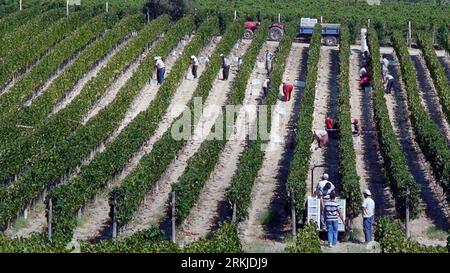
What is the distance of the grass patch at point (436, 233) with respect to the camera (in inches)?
872

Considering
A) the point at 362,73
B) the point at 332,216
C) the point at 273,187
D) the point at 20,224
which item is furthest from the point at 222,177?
the point at 362,73

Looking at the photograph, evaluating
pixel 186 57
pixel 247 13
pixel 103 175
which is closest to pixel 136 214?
pixel 103 175

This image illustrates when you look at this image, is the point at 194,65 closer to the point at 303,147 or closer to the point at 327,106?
the point at 327,106

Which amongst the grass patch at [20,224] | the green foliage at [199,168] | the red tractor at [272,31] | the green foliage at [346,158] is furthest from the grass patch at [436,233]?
the red tractor at [272,31]

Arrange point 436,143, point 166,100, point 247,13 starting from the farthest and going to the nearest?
point 247,13 → point 166,100 → point 436,143

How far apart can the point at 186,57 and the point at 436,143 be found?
594 inches

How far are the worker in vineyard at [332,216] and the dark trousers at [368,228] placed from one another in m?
0.48

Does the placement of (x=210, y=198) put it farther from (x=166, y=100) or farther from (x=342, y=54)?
(x=342, y=54)

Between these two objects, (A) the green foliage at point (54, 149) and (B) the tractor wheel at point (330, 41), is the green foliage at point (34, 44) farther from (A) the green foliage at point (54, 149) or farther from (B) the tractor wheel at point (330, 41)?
(B) the tractor wheel at point (330, 41)

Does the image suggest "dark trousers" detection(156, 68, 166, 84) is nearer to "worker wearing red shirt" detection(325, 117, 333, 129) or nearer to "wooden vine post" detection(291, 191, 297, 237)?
"worker wearing red shirt" detection(325, 117, 333, 129)

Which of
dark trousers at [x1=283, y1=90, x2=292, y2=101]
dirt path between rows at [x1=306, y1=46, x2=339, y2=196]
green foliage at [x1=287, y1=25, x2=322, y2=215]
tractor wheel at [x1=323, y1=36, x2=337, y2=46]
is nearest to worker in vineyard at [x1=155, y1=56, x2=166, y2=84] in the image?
dark trousers at [x1=283, y1=90, x2=292, y2=101]

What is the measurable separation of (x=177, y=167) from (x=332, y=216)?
25.9ft

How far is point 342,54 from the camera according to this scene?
4081cm
